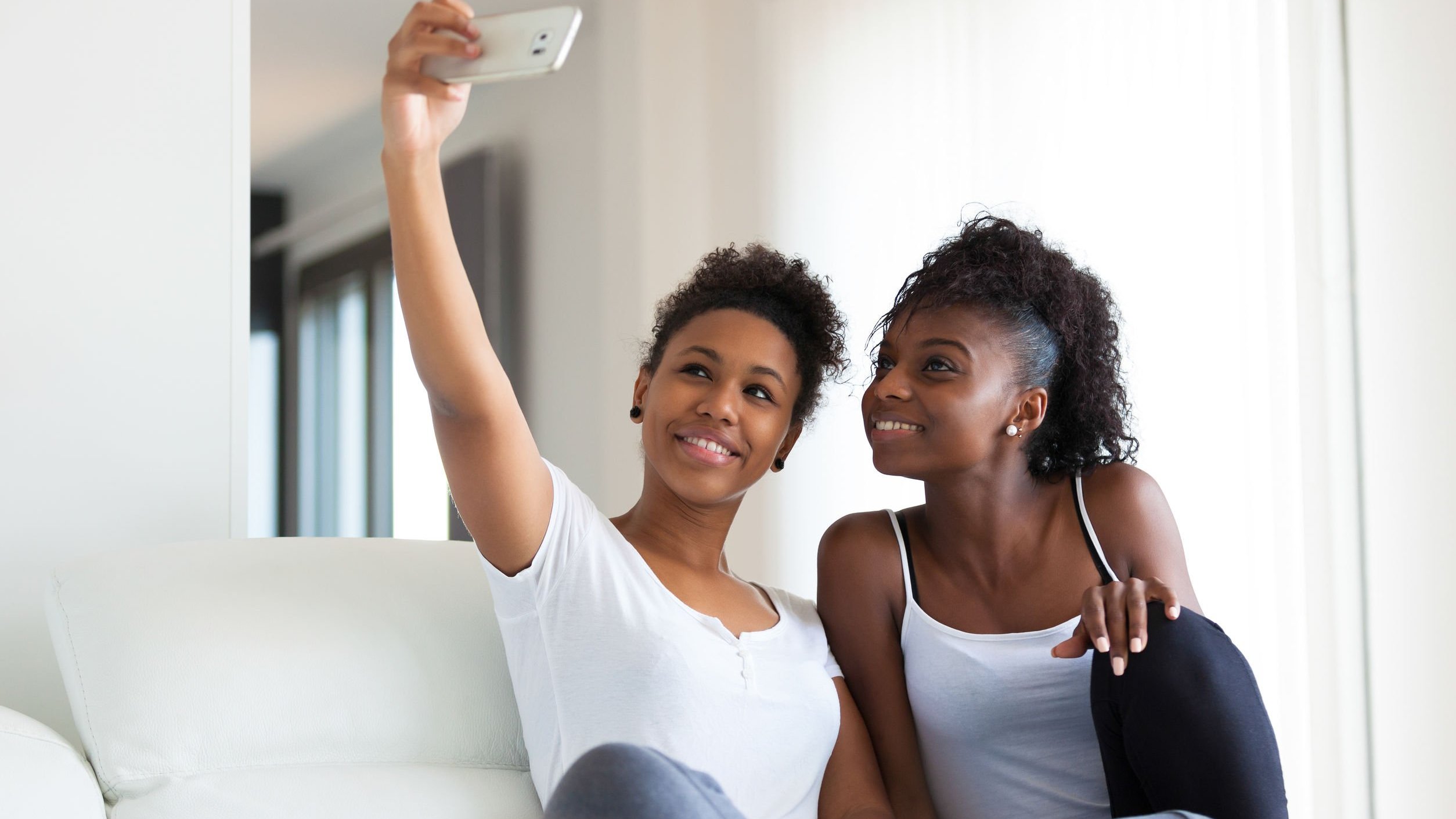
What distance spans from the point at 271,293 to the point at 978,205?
135 centimetres

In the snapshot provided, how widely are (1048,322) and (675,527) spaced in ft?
1.67

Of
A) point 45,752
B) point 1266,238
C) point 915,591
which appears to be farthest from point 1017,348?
point 45,752

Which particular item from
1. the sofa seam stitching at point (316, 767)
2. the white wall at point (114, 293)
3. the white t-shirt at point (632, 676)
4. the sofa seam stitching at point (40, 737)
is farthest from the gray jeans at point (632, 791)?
the white wall at point (114, 293)

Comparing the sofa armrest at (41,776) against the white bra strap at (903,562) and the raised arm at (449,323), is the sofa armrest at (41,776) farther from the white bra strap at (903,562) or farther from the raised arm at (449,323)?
the white bra strap at (903,562)

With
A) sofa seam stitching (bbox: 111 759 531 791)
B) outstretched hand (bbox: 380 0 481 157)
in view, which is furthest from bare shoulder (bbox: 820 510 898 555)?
outstretched hand (bbox: 380 0 481 157)

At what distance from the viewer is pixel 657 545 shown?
4.51ft

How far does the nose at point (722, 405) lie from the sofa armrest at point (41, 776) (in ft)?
2.17

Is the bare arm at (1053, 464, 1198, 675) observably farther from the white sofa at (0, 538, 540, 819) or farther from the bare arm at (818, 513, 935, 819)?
the white sofa at (0, 538, 540, 819)

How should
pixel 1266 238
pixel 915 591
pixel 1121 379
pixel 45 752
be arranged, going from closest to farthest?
pixel 45 752, pixel 915 591, pixel 1121 379, pixel 1266 238

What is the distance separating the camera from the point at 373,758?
1.20m

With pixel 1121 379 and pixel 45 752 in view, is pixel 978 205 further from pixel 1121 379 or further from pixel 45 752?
pixel 45 752

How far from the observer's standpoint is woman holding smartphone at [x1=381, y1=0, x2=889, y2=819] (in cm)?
93

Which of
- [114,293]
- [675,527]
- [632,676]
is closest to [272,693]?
[632,676]

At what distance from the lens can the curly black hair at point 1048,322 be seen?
4.79ft
